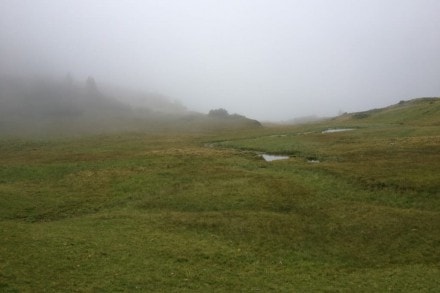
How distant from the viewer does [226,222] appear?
127 feet

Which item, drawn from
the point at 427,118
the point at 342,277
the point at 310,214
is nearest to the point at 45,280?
the point at 342,277

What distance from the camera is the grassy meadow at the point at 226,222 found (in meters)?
A: 28.1

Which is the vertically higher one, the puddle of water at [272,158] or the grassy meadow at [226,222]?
the puddle of water at [272,158]

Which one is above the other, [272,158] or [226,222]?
[272,158]

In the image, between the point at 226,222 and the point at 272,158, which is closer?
the point at 226,222

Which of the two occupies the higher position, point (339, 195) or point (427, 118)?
point (427, 118)

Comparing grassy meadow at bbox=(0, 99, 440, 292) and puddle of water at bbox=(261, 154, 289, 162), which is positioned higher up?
puddle of water at bbox=(261, 154, 289, 162)

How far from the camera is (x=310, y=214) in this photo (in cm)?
4075

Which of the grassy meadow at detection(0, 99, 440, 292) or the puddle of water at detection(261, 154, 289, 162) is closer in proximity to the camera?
the grassy meadow at detection(0, 99, 440, 292)

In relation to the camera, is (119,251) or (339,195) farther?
(339,195)

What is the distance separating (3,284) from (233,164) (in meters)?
40.9

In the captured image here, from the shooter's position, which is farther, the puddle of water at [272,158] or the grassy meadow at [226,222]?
the puddle of water at [272,158]

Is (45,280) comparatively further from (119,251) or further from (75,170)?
(75,170)

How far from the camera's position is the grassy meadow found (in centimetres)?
2808
